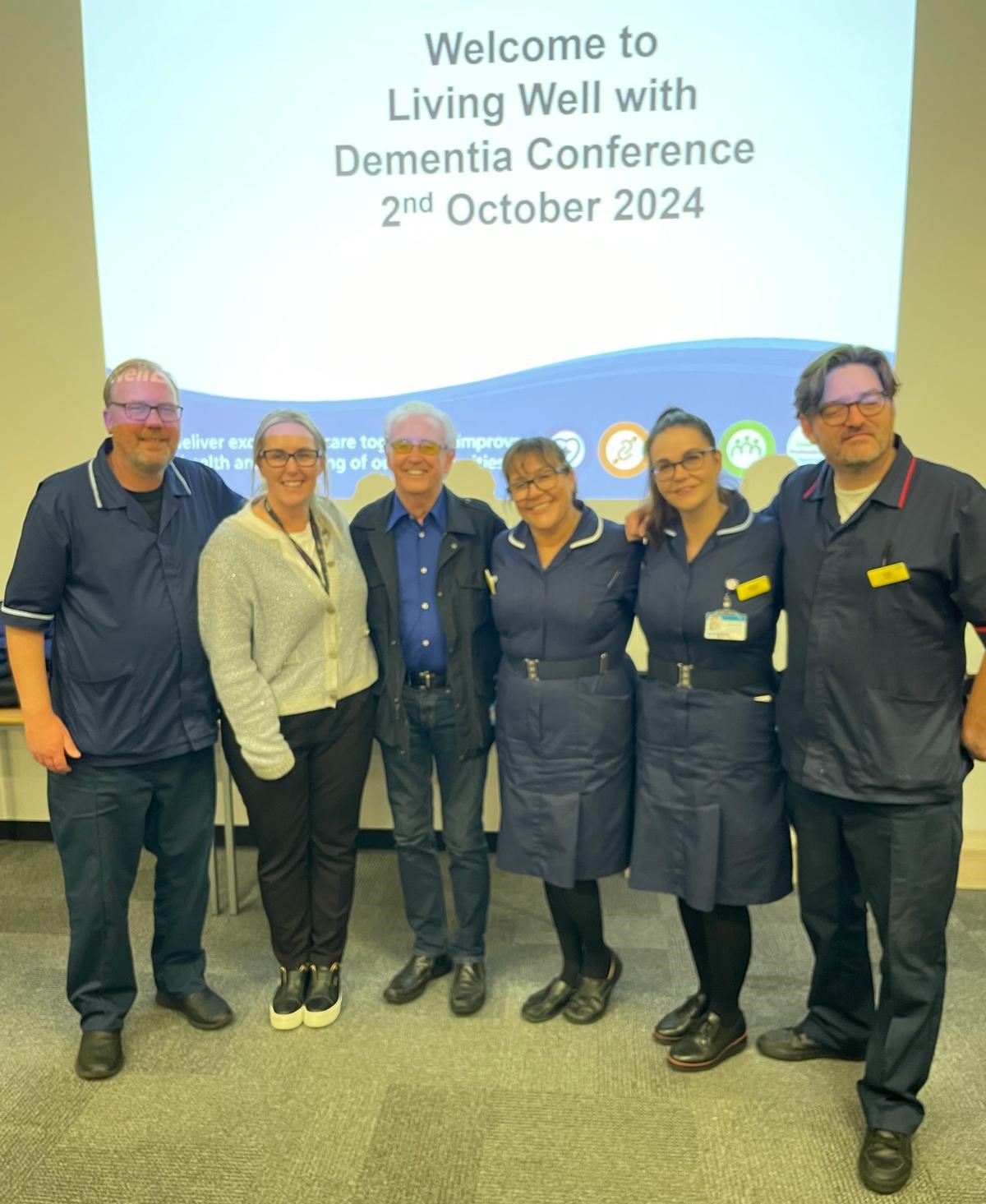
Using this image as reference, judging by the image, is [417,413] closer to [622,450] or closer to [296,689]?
[296,689]

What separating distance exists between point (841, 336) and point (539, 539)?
1490mm

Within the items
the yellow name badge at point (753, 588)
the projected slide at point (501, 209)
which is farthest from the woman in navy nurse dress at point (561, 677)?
the projected slide at point (501, 209)

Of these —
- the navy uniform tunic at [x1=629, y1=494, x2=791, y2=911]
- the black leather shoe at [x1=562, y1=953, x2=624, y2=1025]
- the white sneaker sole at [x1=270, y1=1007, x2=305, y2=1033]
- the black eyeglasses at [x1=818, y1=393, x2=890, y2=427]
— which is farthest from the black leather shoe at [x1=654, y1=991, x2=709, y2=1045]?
the black eyeglasses at [x1=818, y1=393, x2=890, y2=427]

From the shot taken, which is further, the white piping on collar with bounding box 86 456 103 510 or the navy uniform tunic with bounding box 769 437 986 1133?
the white piping on collar with bounding box 86 456 103 510

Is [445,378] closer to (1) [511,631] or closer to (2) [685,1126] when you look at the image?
(1) [511,631]

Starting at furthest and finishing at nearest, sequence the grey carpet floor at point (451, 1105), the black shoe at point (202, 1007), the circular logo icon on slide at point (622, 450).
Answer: the circular logo icon on slide at point (622, 450) → the black shoe at point (202, 1007) → the grey carpet floor at point (451, 1105)

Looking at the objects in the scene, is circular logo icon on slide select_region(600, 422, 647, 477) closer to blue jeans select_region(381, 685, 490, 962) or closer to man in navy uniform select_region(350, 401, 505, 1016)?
man in navy uniform select_region(350, 401, 505, 1016)

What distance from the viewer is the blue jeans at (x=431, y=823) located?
7.16 feet

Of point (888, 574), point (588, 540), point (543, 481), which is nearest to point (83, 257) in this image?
point (543, 481)

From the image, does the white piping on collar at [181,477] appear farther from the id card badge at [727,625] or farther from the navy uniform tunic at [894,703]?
the navy uniform tunic at [894,703]

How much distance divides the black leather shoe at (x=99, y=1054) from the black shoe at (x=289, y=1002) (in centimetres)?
38

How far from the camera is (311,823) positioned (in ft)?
7.16

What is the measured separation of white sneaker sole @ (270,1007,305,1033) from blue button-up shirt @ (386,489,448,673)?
976mm

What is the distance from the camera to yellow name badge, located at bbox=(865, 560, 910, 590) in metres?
1.56
